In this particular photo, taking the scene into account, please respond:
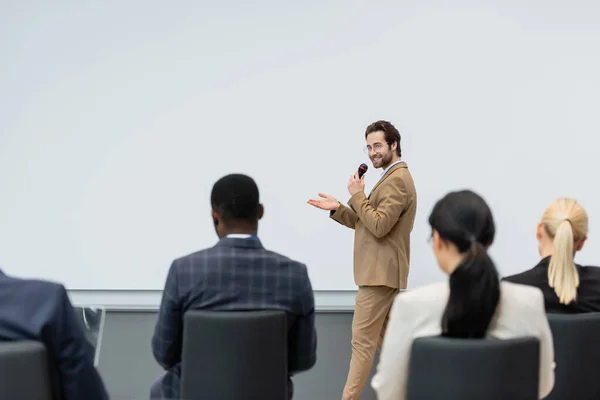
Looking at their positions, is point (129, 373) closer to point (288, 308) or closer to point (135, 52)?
point (135, 52)

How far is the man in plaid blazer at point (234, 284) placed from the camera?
6.27ft

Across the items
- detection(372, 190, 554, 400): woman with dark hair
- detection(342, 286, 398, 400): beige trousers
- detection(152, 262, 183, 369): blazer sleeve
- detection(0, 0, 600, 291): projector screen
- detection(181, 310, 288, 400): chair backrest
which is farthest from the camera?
detection(0, 0, 600, 291): projector screen

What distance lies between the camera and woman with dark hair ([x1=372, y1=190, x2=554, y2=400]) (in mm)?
1536

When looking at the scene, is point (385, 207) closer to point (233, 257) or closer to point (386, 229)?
point (386, 229)

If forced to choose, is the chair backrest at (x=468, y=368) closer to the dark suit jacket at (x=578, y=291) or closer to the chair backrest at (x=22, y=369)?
the dark suit jacket at (x=578, y=291)

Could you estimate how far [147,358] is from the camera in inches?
147

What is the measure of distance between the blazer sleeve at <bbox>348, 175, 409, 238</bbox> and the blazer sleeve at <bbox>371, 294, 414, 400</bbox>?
1.57 meters

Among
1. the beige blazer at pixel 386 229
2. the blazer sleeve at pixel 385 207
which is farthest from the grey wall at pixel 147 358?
the blazer sleeve at pixel 385 207

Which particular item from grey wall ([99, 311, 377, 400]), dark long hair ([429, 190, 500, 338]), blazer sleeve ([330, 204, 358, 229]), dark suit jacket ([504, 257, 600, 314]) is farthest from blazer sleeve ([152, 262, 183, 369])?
grey wall ([99, 311, 377, 400])

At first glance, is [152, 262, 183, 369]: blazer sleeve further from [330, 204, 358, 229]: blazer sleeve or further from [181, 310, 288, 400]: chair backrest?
[330, 204, 358, 229]: blazer sleeve

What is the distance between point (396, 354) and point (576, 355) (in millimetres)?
683

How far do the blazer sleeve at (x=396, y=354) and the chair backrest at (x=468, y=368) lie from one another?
51mm

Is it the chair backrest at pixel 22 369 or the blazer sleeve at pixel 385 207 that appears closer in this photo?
the chair backrest at pixel 22 369

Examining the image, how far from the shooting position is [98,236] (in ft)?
12.1
